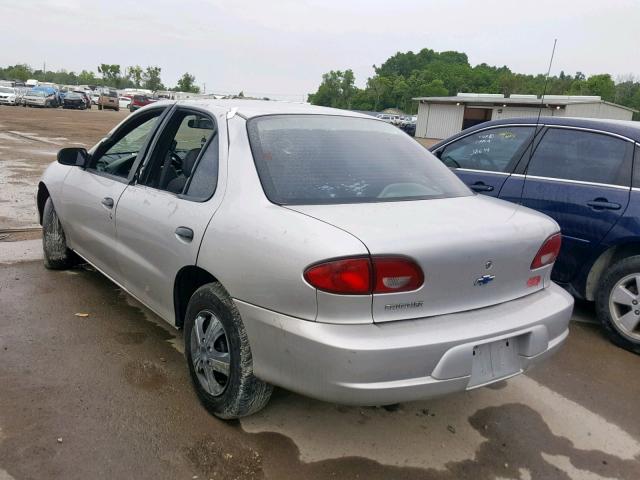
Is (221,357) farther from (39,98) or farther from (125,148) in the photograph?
(39,98)

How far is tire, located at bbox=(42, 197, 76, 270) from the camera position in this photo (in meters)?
4.77

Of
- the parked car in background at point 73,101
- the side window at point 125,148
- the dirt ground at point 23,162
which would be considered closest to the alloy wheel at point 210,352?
the side window at point 125,148

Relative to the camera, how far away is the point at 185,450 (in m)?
2.60

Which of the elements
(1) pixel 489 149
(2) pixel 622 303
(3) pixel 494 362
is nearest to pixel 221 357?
(3) pixel 494 362

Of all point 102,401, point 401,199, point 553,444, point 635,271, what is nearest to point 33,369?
point 102,401

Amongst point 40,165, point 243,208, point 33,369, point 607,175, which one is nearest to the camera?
point 243,208

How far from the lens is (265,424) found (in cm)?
286

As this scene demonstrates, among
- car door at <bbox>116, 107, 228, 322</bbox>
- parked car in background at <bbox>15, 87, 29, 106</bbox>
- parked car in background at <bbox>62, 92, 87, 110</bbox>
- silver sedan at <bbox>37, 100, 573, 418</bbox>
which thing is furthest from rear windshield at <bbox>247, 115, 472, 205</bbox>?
parked car in background at <bbox>62, 92, 87, 110</bbox>

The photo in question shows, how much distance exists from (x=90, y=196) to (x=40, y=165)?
8760 mm

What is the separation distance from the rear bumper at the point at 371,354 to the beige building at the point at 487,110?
34208mm

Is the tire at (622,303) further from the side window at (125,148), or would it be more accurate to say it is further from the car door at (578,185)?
the side window at (125,148)

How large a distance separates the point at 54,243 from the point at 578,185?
4.35 m

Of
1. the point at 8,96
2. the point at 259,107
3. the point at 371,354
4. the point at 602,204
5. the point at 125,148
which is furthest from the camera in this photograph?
the point at 8,96

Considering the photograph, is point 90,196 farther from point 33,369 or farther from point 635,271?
point 635,271
